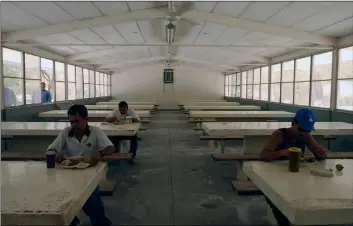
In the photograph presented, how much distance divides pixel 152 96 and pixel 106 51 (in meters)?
7.99

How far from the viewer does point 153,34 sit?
897 cm

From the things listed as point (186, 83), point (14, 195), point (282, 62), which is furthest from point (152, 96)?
point (14, 195)

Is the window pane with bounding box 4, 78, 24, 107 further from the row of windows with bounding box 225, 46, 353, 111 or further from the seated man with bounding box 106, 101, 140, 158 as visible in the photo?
the row of windows with bounding box 225, 46, 353, 111

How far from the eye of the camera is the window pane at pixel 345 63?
6.56 meters

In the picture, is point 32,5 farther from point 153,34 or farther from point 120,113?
point 153,34

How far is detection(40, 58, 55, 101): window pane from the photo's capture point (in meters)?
8.65

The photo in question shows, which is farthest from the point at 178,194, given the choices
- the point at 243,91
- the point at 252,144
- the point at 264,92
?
the point at 243,91

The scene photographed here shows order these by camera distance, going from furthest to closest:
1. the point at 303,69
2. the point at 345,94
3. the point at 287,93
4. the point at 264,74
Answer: the point at 264,74
the point at 287,93
the point at 303,69
the point at 345,94

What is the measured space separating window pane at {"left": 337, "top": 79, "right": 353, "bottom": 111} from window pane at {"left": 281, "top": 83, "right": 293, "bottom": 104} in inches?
99.5

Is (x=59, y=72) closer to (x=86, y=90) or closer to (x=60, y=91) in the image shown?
(x=60, y=91)

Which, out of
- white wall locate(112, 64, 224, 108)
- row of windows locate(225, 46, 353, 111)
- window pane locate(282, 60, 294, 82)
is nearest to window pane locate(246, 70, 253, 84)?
row of windows locate(225, 46, 353, 111)

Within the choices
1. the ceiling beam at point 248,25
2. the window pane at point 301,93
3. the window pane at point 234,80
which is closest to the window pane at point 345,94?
the ceiling beam at point 248,25

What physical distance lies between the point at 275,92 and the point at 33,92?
25.0 feet

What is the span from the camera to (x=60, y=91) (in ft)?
32.9
